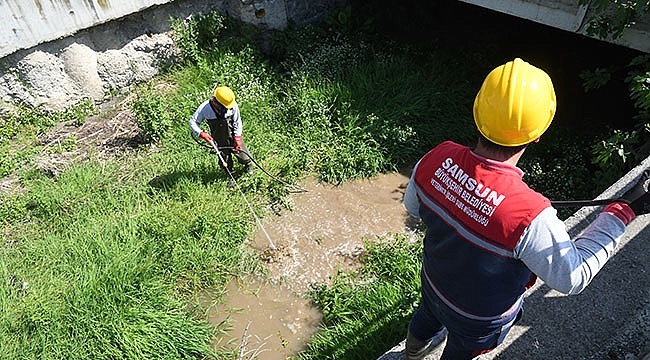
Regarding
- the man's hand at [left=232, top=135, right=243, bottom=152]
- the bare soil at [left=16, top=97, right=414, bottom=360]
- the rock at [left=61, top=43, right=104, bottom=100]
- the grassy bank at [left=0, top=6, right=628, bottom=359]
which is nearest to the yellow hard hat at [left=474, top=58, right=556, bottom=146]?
the grassy bank at [left=0, top=6, right=628, bottom=359]

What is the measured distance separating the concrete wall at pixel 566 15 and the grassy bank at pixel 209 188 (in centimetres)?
118

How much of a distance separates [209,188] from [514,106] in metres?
3.92

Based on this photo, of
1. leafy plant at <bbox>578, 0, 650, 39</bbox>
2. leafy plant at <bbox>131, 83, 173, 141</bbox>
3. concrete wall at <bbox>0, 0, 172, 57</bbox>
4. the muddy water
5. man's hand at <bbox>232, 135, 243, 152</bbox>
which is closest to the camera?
the muddy water

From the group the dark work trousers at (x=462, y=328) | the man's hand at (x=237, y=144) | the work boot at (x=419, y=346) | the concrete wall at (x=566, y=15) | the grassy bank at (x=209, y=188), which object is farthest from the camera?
the man's hand at (x=237, y=144)

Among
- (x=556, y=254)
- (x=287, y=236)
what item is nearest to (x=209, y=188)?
(x=287, y=236)

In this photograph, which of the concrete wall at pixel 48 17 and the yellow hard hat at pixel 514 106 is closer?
the yellow hard hat at pixel 514 106

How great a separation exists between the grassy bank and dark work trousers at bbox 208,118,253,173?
0.80 ft

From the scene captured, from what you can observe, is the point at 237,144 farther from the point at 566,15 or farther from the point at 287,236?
the point at 566,15

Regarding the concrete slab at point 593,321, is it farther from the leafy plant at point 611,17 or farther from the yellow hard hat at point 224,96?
the yellow hard hat at point 224,96

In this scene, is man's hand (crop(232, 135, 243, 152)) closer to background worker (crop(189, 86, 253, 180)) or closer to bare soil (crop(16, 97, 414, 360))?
background worker (crop(189, 86, 253, 180))

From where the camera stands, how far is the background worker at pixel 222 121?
4.64 metres

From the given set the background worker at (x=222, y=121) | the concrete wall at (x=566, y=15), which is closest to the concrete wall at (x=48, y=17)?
the background worker at (x=222, y=121)

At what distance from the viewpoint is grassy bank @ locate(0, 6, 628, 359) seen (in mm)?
4008

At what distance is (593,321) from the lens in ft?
9.71
